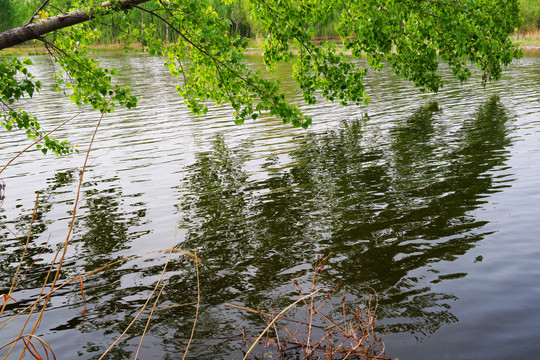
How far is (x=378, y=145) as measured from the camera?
16.7 m

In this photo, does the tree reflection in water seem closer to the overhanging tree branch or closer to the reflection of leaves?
the reflection of leaves

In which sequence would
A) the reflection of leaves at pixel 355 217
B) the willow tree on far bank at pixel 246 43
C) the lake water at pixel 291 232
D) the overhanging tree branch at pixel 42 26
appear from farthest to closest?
the willow tree on far bank at pixel 246 43
the overhanging tree branch at pixel 42 26
the reflection of leaves at pixel 355 217
the lake water at pixel 291 232

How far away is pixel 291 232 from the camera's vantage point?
29.9 ft

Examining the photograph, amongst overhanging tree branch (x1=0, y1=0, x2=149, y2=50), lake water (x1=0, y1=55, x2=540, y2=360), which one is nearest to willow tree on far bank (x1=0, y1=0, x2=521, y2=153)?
overhanging tree branch (x1=0, y1=0, x2=149, y2=50)

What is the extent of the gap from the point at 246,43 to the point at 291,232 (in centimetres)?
439

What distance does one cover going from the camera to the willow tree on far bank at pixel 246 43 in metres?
9.32

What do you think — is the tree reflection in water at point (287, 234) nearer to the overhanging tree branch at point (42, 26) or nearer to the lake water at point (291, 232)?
the lake water at point (291, 232)

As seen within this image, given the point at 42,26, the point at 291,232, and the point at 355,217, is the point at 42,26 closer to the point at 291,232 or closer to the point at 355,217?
the point at 291,232

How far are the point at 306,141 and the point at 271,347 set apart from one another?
13260 millimetres

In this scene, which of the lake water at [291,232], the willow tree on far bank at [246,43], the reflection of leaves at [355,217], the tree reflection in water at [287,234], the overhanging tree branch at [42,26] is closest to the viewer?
the lake water at [291,232]

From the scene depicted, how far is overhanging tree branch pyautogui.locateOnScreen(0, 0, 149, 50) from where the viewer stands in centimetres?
866

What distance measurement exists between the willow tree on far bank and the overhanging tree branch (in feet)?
0.06

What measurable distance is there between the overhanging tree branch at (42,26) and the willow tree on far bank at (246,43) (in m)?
0.02

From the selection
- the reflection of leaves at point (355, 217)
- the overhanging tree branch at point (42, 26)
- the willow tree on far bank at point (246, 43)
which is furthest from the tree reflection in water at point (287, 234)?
the overhanging tree branch at point (42, 26)
